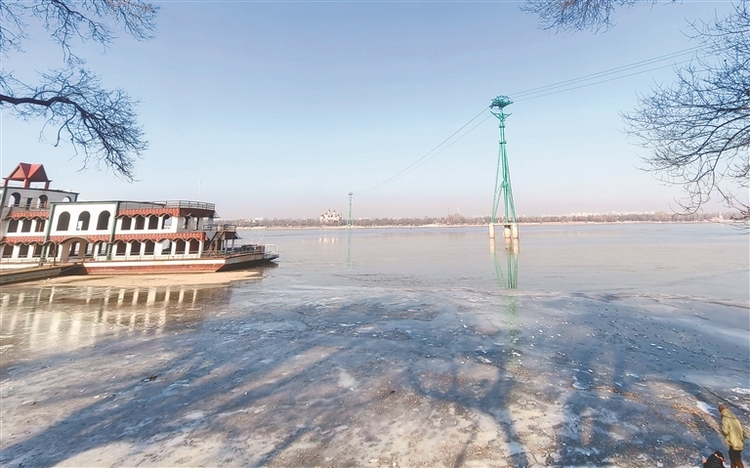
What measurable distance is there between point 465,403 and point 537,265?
31.7 metres

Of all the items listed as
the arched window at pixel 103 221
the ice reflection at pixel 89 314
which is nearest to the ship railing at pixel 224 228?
the arched window at pixel 103 221

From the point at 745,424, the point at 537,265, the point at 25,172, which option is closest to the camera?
the point at 745,424

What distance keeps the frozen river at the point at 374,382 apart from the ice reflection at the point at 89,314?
145 millimetres

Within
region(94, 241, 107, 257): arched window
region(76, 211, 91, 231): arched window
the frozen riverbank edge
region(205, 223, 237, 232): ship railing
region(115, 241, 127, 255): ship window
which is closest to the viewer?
the frozen riverbank edge

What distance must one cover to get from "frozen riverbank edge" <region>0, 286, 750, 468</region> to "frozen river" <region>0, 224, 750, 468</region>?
39 mm

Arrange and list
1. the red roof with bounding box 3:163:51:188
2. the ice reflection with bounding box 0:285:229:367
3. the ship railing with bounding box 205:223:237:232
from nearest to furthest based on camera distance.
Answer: the ice reflection with bounding box 0:285:229:367 → the ship railing with bounding box 205:223:237:232 → the red roof with bounding box 3:163:51:188

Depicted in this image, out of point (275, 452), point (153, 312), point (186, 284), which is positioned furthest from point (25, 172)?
point (275, 452)

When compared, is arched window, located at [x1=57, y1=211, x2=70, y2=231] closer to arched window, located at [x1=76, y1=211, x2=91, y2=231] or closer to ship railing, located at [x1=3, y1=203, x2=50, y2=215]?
arched window, located at [x1=76, y1=211, x2=91, y2=231]

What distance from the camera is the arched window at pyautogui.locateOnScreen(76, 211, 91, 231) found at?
1273 inches

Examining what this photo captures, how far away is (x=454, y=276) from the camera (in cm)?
2806

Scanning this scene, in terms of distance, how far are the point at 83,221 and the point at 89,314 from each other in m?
24.4

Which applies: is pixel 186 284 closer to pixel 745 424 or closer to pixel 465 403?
pixel 465 403

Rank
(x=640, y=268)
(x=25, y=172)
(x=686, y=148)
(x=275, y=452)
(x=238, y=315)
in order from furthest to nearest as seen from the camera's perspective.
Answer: (x=25, y=172) < (x=640, y=268) < (x=238, y=315) < (x=275, y=452) < (x=686, y=148)

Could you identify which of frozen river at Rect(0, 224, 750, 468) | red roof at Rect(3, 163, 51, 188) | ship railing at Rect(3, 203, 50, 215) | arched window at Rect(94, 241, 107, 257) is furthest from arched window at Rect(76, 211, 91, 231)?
frozen river at Rect(0, 224, 750, 468)
